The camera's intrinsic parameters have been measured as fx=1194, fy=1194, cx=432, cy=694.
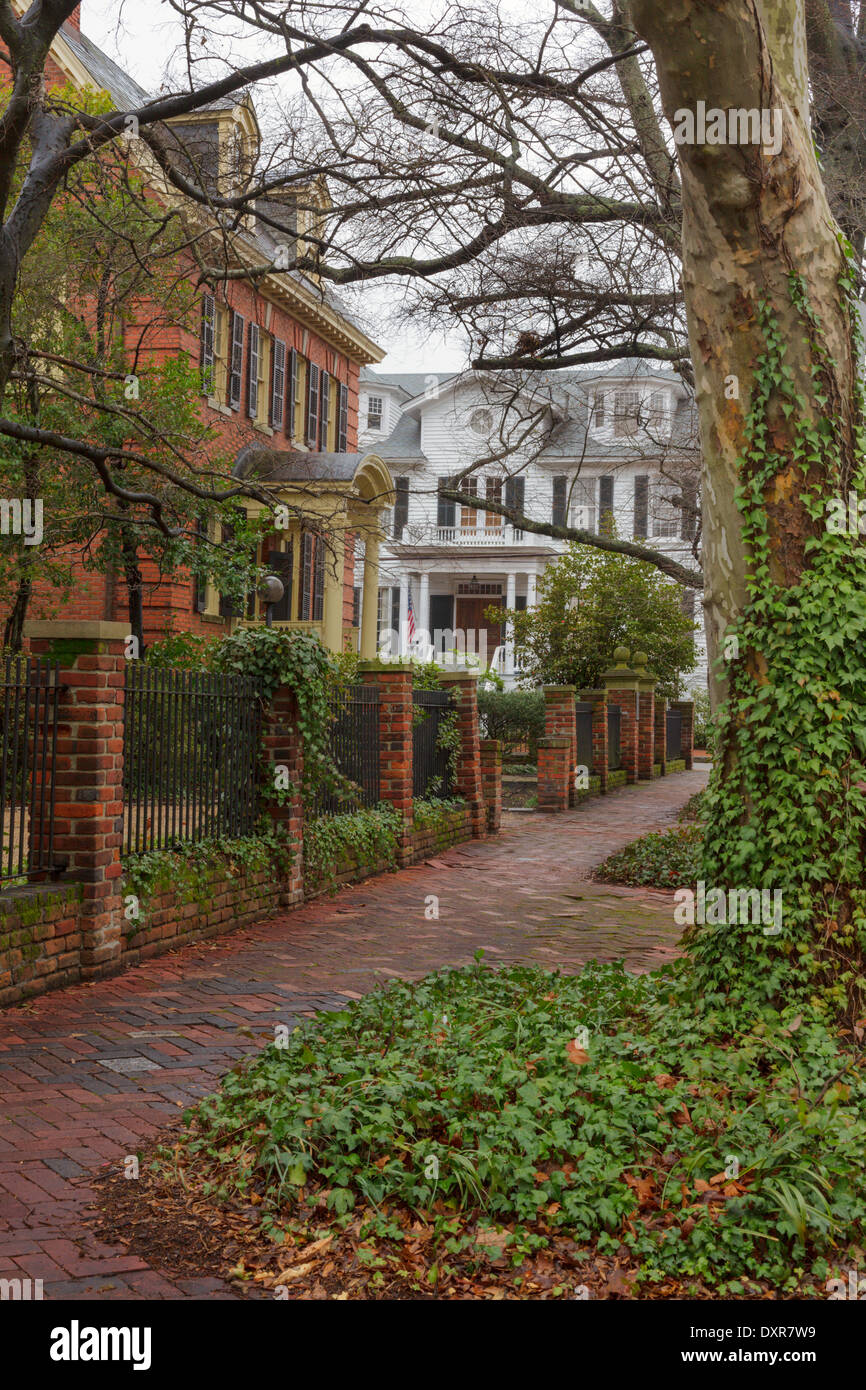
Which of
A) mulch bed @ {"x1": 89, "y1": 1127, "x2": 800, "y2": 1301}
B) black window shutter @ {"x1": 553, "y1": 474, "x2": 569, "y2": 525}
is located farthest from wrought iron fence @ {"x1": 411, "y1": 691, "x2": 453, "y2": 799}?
black window shutter @ {"x1": 553, "y1": 474, "x2": 569, "y2": 525}

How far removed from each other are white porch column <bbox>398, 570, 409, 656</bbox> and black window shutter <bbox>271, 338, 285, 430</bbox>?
1240cm

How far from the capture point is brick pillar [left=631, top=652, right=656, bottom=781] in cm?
2422

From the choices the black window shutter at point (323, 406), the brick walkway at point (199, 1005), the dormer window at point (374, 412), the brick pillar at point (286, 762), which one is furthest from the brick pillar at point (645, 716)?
the dormer window at point (374, 412)

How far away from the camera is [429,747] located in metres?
13.9

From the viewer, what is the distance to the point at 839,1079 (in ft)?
14.5

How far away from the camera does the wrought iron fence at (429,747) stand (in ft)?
43.8

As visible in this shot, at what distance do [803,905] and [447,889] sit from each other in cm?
609

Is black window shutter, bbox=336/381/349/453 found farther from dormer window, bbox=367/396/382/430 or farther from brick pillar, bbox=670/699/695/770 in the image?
dormer window, bbox=367/396/382/430

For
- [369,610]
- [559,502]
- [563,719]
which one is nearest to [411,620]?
[559,502]

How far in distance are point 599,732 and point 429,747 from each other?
26.5 ft

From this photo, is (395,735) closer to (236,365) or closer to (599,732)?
(599,732)

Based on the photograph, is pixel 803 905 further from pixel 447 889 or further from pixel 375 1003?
pixel 447 889

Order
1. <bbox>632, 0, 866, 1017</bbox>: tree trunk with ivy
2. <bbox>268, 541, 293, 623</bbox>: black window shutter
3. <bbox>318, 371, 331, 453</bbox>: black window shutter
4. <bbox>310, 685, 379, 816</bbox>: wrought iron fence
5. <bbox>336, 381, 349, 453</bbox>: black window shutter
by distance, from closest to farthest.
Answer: <bbox>632, 0, 866, 1017</bbox>: tree trunk with ivy → <bbox>310, 685, 379, 816</bbox>: wrought iron fence → <bbox>268, 541, 293, 623</bbox>: black window shutter → <bbox>318, 371, 331, 453</bbox>: black window shutter → <bbox>336, 381, 349, 453</bbox>: black window shutter
